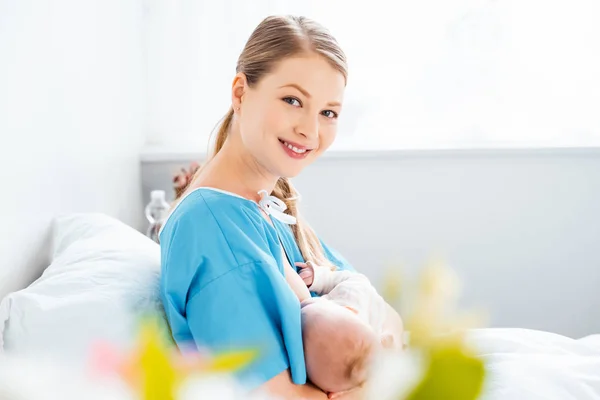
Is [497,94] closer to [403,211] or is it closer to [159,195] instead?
[403,211]

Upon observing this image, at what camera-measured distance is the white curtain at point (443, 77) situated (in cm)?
269

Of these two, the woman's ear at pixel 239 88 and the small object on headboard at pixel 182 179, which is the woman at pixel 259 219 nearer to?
the woman's ear at pixel 239 88

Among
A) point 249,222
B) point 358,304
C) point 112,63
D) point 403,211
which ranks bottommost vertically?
point 403,211

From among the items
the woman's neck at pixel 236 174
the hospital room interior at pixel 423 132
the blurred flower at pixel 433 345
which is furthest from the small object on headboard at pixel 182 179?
the blurred flower at pixel 433 345

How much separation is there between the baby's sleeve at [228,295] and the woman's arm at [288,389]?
1 cm

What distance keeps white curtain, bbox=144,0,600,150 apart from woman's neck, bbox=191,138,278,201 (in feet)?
4.61

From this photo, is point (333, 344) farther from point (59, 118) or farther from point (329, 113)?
point (59, 118)

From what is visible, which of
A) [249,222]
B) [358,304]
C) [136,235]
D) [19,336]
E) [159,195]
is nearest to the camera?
[19,336]

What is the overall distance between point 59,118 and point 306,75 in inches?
24.9

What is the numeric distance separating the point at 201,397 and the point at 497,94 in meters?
2.80

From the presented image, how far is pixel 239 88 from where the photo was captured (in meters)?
1.31

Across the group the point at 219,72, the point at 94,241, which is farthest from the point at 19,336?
the point at 219,72

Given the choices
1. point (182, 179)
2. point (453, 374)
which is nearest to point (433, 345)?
point (453, 374)

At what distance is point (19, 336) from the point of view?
101 cm
